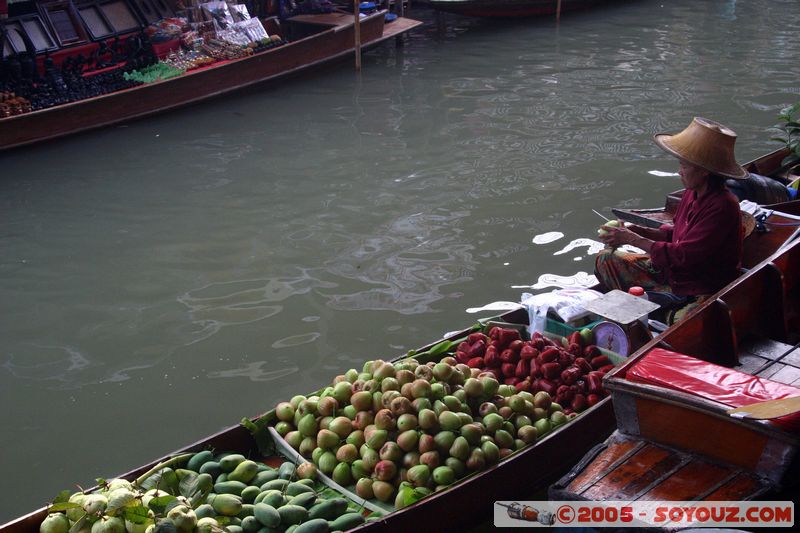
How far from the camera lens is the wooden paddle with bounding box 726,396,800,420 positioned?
258cm

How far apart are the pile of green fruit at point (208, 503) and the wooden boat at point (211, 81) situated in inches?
267

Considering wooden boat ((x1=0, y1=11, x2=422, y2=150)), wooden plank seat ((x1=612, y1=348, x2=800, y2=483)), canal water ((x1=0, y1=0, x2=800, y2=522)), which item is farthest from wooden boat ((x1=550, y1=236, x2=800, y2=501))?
wooden boat ((x1=0, y1=11, x2=422, y2=150))

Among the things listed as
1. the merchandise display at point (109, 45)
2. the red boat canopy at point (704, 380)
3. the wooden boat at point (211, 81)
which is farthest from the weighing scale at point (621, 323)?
the merchandise display at point (109, 45)

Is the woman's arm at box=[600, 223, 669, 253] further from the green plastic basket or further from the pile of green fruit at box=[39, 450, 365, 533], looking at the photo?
the pile of green fruit at box=[39, 450, 365, 533]

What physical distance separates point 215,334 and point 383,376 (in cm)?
214

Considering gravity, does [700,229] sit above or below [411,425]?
above

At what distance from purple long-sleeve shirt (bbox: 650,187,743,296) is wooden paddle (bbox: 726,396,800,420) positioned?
1.38 meters

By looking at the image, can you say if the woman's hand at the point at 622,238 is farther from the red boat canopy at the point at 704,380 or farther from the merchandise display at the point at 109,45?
the merchandise display at the point at 109,45

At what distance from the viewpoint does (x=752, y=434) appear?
269cm

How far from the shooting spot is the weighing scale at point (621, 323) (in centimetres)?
365

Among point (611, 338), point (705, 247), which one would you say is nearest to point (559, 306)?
point (611, 338)

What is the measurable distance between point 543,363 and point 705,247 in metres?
1.06

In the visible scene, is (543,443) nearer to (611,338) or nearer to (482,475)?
(482,475)

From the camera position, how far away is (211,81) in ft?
32.6
